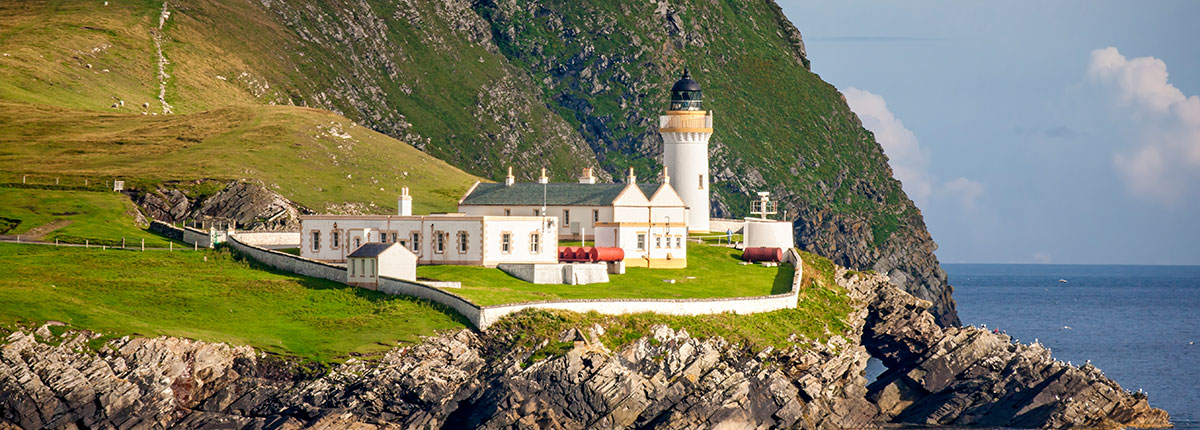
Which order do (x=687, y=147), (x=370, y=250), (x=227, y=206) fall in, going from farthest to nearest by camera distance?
(x=687, y=147), (x=227, y=206), (x=370, y=250)

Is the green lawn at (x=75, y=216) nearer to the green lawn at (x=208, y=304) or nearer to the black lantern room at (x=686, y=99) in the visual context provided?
the green lawn at (x=208, y=304)

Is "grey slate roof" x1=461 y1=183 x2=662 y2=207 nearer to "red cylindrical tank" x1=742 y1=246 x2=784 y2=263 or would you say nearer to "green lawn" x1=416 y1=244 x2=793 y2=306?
"green lawn" x1=416 y1=244 x2=793 y2=306

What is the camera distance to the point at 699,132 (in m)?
121

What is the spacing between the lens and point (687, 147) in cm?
12088

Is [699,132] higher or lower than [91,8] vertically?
lower

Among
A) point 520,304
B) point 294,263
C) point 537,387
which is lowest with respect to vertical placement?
point 537,387

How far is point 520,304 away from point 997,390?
28.0 meters

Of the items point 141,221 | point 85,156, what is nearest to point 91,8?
point 85,156

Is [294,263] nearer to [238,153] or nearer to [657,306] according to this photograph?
[657,306]

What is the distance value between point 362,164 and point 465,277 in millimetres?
44156

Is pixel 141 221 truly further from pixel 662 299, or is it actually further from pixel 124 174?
pixel 662 299

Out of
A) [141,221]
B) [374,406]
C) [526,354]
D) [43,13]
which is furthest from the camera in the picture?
[43,13]

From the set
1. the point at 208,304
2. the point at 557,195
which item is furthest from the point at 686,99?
the point at 208,304

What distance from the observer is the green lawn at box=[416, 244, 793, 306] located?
9088 centimetres
